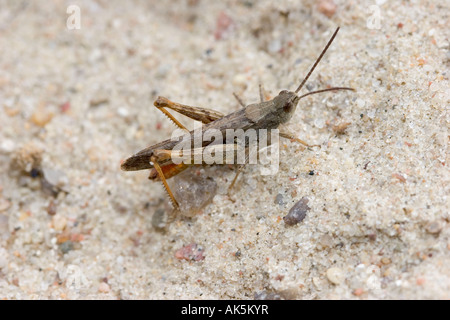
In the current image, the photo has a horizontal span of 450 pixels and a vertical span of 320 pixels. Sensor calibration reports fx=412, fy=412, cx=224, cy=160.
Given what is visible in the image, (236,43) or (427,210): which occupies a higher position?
(236,43)

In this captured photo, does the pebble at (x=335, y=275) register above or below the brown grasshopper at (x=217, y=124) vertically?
below

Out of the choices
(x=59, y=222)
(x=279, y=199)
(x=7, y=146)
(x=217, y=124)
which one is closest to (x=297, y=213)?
(x=279, y=199)

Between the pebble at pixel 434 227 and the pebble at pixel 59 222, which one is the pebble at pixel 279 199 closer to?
the pebble at pixel 434 227

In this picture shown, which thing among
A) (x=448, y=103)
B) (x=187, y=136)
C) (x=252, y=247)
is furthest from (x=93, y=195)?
(x=448, y=103)

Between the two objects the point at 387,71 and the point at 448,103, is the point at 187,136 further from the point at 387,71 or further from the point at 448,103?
the point at 448,103

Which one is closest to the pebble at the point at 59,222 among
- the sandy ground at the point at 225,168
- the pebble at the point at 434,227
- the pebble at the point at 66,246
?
the sandy ground at the point at 225,168

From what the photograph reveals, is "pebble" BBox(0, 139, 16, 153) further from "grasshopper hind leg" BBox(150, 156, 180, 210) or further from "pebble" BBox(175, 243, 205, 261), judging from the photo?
"pebble" BBox(175, 243, 205, 261)

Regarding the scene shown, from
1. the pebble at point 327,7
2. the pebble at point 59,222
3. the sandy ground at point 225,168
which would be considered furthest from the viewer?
the pebble at point 327,7
